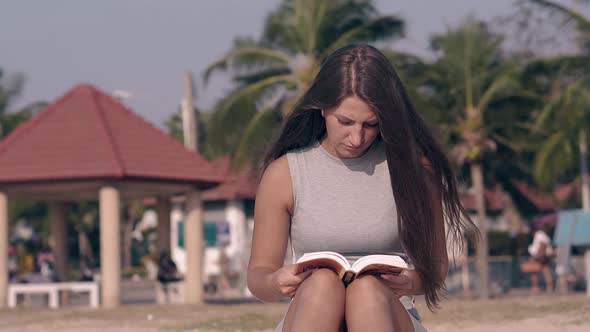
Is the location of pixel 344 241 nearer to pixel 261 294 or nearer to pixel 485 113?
pixel 261 294

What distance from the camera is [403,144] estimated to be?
380cm

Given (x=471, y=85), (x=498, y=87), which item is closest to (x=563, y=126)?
(x=498, y=87)

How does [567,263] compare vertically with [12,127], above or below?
below

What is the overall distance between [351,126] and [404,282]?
596 millimetres

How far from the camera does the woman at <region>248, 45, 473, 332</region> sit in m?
3.68

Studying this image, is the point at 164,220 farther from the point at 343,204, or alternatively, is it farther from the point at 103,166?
the point at 343,204

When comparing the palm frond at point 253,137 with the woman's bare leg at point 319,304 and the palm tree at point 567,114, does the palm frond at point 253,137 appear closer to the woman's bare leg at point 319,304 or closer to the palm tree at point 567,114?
the palm tree at point 567,114

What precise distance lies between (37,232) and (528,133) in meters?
31.3

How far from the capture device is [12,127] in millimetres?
39844

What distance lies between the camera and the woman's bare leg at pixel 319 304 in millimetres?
3463

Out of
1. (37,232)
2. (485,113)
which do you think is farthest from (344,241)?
(37,232)

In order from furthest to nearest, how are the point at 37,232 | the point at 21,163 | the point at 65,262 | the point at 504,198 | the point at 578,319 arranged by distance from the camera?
1. the point at 37,232
2. the point at 504,198
3. the point at 65,262
4. the point at 21,163
5. the point at 578,319

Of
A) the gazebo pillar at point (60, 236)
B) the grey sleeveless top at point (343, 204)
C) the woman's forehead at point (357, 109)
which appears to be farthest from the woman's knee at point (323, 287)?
the gazebo pillar at point (60, 236)

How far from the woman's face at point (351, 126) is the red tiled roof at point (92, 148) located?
1542 cm
